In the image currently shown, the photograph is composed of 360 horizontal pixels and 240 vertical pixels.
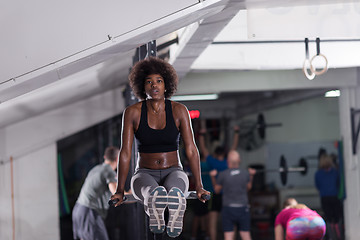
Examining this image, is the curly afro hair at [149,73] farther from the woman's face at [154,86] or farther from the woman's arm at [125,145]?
the woman's arm at [125,145]

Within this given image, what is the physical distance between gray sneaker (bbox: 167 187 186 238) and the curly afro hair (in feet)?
2.17

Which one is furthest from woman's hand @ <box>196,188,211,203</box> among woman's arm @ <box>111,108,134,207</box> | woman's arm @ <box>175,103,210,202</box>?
woman's arm @ <box>111,108,134,207</box>

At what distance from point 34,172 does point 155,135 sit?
5341 millimetres

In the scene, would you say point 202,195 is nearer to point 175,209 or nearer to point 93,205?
point 175,209

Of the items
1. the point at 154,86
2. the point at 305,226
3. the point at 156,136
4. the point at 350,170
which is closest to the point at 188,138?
the point at 156,136

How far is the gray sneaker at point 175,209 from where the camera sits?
9.29 ft

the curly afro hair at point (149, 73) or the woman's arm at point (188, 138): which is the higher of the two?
the curly afro hair at point (149, 73)

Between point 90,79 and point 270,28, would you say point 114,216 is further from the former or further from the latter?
point 270,28

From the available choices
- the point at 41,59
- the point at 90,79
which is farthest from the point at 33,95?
the point at 41,59

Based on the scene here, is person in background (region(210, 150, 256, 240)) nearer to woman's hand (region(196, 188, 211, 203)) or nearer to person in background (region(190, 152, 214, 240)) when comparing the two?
person in background (region(190, 152, 214, 240))

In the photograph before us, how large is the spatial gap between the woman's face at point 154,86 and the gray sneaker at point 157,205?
0.56 metres

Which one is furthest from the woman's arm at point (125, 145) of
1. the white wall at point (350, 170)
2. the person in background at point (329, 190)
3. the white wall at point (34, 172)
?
the white wall at point (350, 170)

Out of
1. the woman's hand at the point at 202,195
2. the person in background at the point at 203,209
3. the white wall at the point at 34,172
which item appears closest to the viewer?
the woman's hand at the point at 202,195

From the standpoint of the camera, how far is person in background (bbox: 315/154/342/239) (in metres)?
8.64
